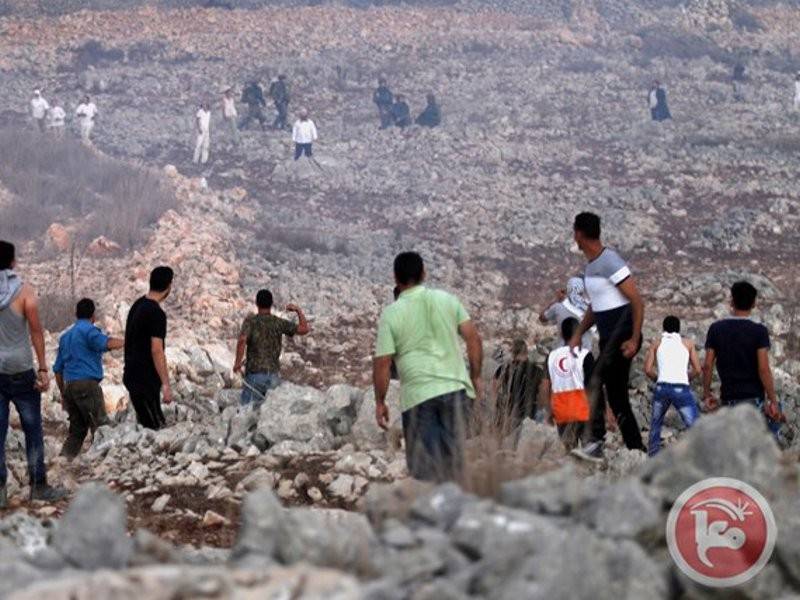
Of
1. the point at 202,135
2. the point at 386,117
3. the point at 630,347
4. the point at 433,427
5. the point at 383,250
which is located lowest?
the point at 433,427

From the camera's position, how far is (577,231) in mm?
6414

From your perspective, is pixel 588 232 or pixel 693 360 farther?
pixel 693 360

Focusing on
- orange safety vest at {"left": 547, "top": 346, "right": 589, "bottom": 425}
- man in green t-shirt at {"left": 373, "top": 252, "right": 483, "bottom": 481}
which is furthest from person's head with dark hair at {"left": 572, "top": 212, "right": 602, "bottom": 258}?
Result: man in green t-shirt at {"left": 373, "top": 252, "right": 483, "bottom": 481}

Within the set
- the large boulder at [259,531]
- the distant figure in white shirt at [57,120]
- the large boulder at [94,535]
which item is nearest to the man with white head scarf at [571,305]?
the large boulder at [259,531]

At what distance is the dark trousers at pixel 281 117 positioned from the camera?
88.9ft

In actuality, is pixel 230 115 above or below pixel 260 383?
above

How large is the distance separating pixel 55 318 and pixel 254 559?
1060 cm

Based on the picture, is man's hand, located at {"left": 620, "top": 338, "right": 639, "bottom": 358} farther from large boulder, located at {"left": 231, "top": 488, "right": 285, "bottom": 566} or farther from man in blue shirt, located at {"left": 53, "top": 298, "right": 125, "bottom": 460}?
man in blue shirt, located at {"left": 53, "top": 298, "right": 125, "bottom": 460}

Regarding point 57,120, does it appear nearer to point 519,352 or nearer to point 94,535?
point 519,352

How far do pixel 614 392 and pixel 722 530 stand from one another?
2732mm

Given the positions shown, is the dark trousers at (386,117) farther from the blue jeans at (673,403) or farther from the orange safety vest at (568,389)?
the orange safety vest at (568,389)

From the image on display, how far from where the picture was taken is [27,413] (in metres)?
6.52

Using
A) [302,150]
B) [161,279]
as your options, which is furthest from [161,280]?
[302,150]

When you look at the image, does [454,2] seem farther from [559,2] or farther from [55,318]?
Answer: [55,318]
